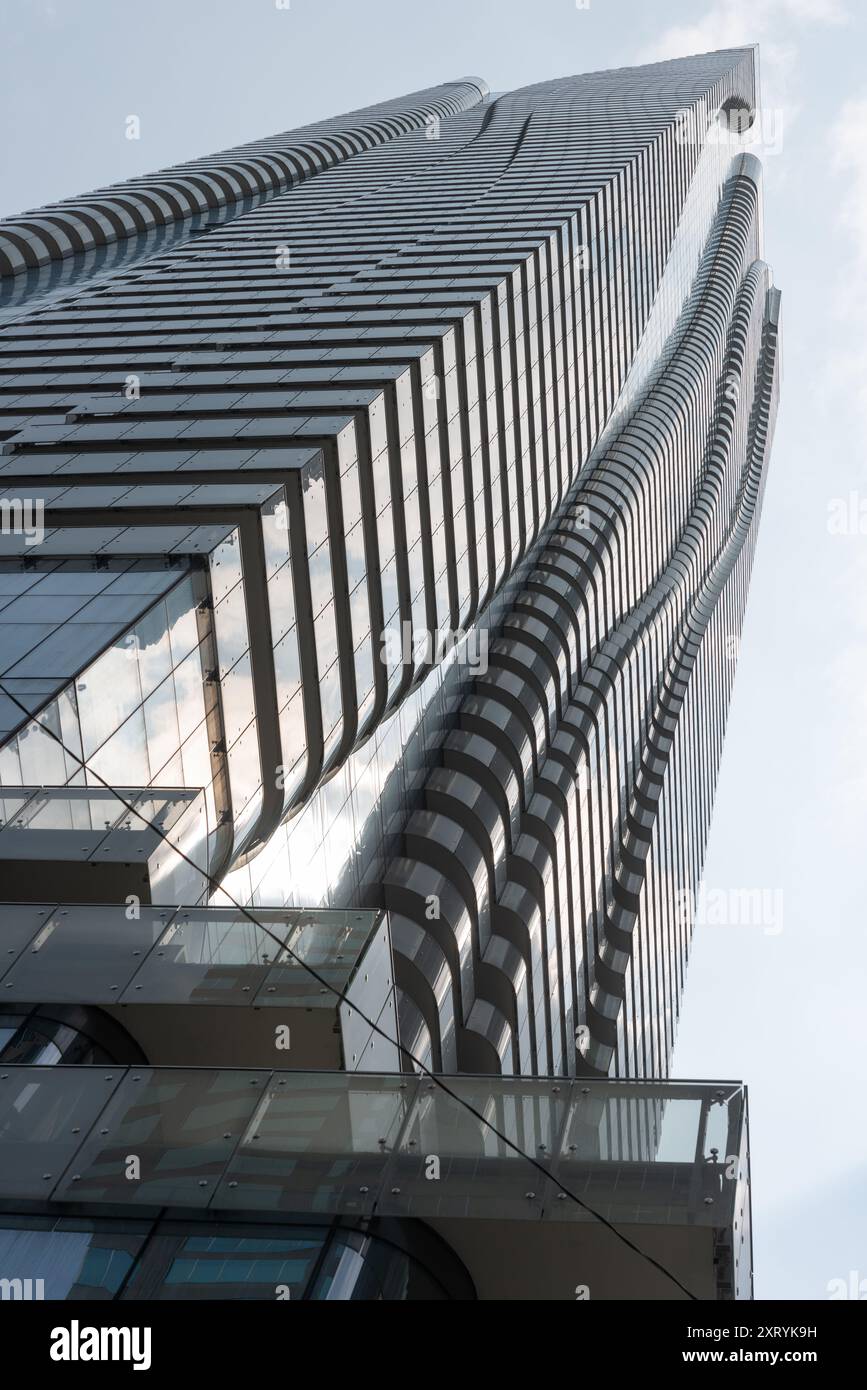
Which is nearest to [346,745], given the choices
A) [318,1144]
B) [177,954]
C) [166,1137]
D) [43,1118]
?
[177,954]

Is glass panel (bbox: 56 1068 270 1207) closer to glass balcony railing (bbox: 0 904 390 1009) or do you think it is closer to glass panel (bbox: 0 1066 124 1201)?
glass panel (bbox: 0 1066 124 1201)

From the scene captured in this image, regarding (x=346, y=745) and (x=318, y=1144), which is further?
Answer: (x=346, y=745)

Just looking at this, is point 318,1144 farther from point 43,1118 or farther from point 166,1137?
point 43,1118

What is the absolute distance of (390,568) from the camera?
1300 inches

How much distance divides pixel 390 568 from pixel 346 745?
5061 millimetres

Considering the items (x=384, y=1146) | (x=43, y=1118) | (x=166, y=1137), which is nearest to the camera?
(x=384, y=1146)

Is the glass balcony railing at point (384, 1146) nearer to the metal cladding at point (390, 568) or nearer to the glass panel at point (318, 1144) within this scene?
the glass panel at point (318, 1144)

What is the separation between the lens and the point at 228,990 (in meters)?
13.9

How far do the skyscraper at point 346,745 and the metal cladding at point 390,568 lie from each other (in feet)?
0.51

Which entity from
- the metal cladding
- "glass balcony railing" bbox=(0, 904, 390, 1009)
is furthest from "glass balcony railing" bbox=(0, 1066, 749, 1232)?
the metal cladding

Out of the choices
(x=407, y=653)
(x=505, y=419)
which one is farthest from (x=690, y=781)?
(x=407, y=653)

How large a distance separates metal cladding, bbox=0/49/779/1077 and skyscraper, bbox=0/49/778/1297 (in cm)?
15

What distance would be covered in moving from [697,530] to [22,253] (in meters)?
63.0

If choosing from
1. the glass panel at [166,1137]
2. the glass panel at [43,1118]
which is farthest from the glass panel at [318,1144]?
the glass panel at [43,1118]
